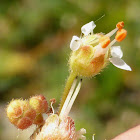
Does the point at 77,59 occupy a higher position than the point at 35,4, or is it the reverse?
the point at 35,4

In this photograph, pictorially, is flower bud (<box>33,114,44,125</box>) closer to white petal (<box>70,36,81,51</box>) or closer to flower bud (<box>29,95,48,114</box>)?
flower bud (<box>29,95,48,114</box>)

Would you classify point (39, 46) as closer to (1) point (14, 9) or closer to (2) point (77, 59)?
(1) point (14, 9)

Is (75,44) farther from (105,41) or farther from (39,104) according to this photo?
(39,104)

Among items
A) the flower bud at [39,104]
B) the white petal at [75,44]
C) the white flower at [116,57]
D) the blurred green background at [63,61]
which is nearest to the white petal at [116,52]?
the white flower at [116,57]

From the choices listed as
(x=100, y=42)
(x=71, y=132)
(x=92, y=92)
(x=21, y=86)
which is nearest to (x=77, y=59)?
(x=100, y=42)

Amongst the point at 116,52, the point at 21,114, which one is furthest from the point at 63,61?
the point at 21,114
